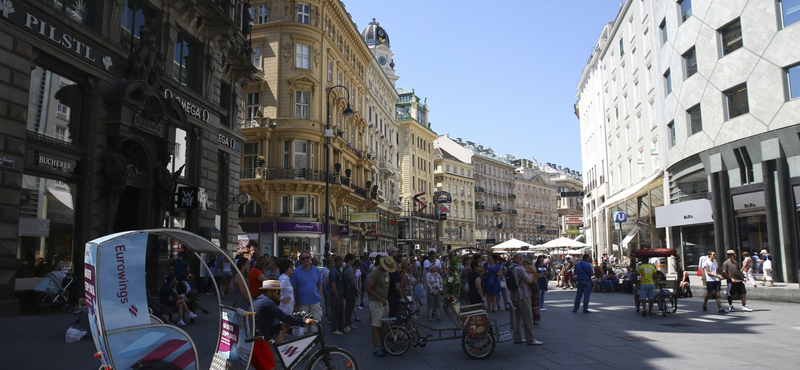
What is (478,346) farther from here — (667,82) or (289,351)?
(667,82)

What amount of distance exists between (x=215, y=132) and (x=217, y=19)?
435cm

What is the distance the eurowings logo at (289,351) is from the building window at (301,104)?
33.8m

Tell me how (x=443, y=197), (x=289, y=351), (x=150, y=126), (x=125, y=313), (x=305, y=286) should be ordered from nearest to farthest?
(x=125, y=313) → (x=289, y=351) → (x=305, y=286) → (x=150, y=126) → (x=443, y=197)

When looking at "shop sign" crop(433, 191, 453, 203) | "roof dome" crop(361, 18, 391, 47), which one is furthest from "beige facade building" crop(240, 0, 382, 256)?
"shop sign" crop(433, 191, 453, 203)

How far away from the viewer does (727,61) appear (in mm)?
25016

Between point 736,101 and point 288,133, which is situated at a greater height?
point 288,133

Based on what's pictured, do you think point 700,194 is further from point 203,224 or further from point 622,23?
point 203,224

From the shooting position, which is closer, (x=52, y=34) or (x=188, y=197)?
(x=52, y=34)

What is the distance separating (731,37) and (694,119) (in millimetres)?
4515

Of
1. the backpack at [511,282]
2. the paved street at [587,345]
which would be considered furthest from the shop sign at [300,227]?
the backpack at [511,282]

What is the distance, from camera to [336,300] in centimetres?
1230

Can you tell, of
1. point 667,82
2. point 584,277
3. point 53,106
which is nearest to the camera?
point 53,106

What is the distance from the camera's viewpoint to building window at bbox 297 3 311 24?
131 ft

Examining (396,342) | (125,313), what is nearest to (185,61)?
(396,342)
